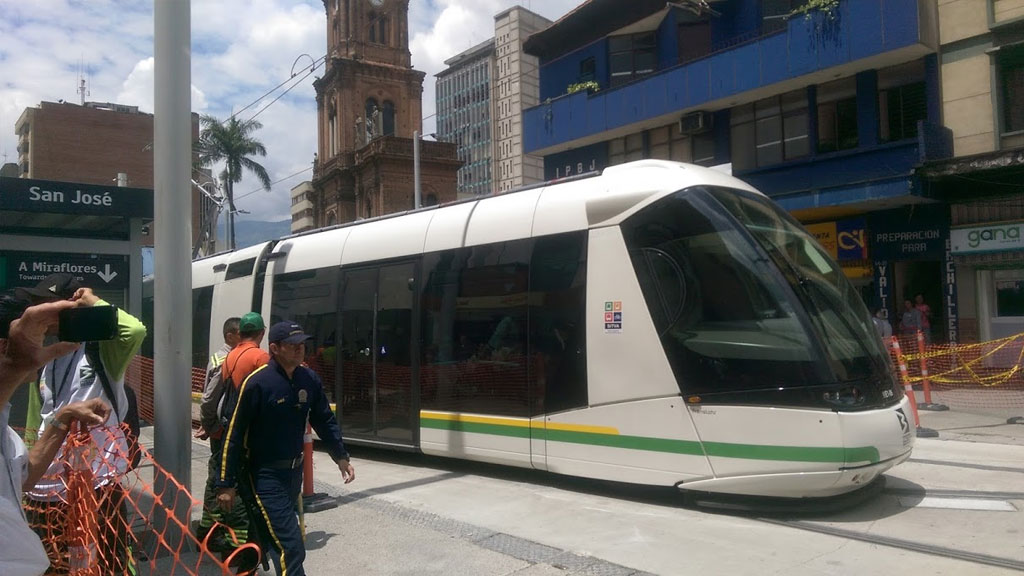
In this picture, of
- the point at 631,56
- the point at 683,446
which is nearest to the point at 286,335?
the point at 683,446

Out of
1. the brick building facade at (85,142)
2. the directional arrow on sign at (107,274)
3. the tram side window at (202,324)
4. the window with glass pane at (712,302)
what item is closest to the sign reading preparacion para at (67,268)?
the directional arrow on sign at (107,274)

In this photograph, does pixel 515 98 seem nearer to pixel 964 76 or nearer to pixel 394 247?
pixel 964 76

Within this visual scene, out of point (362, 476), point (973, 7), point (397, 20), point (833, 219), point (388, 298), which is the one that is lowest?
point (362, 476)

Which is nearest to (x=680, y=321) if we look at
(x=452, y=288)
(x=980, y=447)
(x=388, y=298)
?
(x=452, y=288)

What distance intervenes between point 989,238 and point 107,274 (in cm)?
1650

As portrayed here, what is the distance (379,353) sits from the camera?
939 centimetres

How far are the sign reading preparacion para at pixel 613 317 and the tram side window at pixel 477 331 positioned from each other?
3.50ft

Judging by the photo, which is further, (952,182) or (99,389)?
(952,182)

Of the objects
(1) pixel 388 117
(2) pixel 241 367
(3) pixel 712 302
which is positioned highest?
(1) pixel 388 117

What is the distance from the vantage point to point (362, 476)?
8617 mm

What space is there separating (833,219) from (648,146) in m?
6.33

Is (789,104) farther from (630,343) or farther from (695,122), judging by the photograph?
(630,343)

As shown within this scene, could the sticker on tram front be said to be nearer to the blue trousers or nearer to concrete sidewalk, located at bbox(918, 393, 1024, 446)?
concrete sidewalk, located at bbox(918, 393, 1024, 446)

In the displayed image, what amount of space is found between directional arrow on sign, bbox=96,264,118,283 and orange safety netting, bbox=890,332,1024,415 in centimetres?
1243
